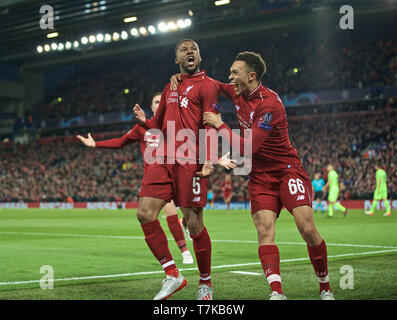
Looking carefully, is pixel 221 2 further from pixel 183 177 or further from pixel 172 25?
pixel 183 177

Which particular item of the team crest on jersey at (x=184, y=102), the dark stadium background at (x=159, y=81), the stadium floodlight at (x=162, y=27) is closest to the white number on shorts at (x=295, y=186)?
the team crest on jersey at (x=184, y=102)

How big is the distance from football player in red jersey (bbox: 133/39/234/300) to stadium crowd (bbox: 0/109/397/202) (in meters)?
21.3

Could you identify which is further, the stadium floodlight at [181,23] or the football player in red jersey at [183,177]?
the stadium floodlight at [181,23]

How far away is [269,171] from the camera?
17.5 feet

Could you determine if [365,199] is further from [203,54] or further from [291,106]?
[203,54]

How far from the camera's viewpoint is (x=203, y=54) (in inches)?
1619

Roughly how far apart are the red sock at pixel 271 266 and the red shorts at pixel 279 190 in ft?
1.23

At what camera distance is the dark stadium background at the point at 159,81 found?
30.4 meters

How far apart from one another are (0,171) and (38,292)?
4201cm

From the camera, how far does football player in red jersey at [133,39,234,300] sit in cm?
562

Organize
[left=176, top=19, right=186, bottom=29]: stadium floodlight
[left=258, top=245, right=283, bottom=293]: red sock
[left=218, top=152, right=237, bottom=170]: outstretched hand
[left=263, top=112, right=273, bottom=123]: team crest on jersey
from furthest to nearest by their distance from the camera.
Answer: [left=176, top=19, right=186, bottom=29]: stadium floodlight < [left=263, top=112, right=273, bottom=123]: team crest on jersey < [left=218, top=152, right=237, bottom=170]: outstretched hand < [left=258, top=245, right=283, bottom=293]: red sock

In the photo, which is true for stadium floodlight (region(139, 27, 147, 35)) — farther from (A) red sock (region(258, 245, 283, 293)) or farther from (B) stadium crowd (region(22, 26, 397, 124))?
(A) red sock (region(258, 245, 283, 293))

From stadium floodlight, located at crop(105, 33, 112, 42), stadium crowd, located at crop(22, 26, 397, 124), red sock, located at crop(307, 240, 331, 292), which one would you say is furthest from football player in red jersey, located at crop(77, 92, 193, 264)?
stadium floodlight, located at crop(105, 33, 112, 42)

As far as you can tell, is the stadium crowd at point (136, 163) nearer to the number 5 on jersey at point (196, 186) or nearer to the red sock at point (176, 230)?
the red sock at point (176, 230)
